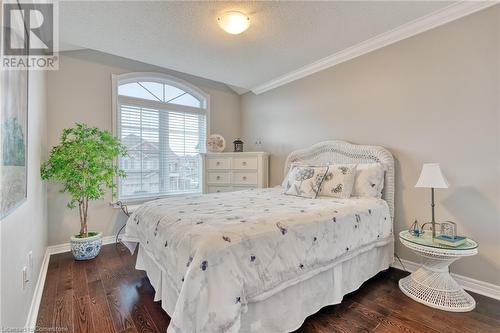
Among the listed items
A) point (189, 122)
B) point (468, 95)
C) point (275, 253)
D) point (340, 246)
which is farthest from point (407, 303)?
point (189, 122)

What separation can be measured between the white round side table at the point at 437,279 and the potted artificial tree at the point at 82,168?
10.7 ft

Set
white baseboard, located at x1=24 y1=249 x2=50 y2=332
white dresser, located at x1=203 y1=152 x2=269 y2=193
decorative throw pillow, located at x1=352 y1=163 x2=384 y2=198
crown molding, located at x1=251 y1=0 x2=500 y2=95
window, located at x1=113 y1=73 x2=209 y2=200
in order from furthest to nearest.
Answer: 1. white dresser, located at x1=203 y1=152 x2=269 y2=193
2. window, located at x1=113 y1=73 x2=209 y2=200
3. decorative throw pillow, located at x1=352 y1=163 x2=384 y2=198
4. crown molding, located at x1=251 y1=0 x2=500 y2=95
5. white baseboard, located at x1=24 y1=249 x2=50 y2=332

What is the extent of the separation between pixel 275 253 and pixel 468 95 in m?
2.25

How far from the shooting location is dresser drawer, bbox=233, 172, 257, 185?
3959 mm

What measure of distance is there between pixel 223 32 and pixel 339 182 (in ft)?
6.69

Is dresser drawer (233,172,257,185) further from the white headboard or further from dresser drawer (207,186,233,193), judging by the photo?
the white headboard

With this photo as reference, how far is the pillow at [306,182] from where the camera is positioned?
2.68 m

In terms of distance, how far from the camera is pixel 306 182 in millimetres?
2742

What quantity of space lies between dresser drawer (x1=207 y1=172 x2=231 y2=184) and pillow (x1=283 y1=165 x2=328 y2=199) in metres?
1.40

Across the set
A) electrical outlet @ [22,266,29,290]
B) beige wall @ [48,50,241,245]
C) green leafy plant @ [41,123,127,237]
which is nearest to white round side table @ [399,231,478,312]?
electrical outlet @ [22,266,29,290]

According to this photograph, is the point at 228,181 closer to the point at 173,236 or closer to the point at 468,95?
the point at 173,236

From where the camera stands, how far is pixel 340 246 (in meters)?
1.90

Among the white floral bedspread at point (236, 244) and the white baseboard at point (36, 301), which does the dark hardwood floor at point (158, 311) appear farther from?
the white floral bedspread at point (236, 244)

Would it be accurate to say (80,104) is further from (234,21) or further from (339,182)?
(339,182)
